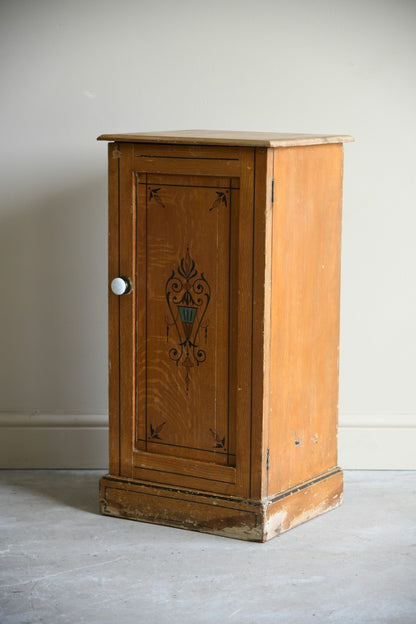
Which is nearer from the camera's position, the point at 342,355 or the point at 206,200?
the point at 206,200

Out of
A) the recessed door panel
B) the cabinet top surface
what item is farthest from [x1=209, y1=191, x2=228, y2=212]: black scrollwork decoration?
the cabinet top surface

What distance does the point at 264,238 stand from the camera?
100 inches

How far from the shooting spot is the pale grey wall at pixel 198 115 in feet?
10.4

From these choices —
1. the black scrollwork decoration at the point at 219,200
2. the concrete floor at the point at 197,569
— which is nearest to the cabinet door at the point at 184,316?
the black scrollwork decoration at the point at 219,200

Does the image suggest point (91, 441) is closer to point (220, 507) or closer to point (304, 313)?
point (220, 507)

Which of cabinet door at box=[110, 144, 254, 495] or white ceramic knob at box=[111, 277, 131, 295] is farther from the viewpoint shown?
white ceramic knob at box=[111, 277, 131, 295]

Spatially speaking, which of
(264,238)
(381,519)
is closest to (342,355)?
(381,519)

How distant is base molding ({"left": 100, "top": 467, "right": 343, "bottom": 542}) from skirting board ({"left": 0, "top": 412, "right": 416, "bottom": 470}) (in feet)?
1.24

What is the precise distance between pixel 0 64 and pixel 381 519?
6.16 feet

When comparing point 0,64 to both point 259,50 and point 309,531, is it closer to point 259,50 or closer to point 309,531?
point 259,50

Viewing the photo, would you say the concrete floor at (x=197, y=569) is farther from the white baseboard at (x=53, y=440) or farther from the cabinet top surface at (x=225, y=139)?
the cabinet top surface at (x=225, y=139)

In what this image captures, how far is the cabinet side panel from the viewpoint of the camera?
263 cm

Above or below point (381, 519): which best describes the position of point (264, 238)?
above

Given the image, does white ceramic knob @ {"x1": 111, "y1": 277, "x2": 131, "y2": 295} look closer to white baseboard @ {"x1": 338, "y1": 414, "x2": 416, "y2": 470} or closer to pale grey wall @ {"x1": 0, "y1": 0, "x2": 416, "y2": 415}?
pale grey wall @ {"x1": 0, "y1": 0, "x2": 416, "y2": 415}
